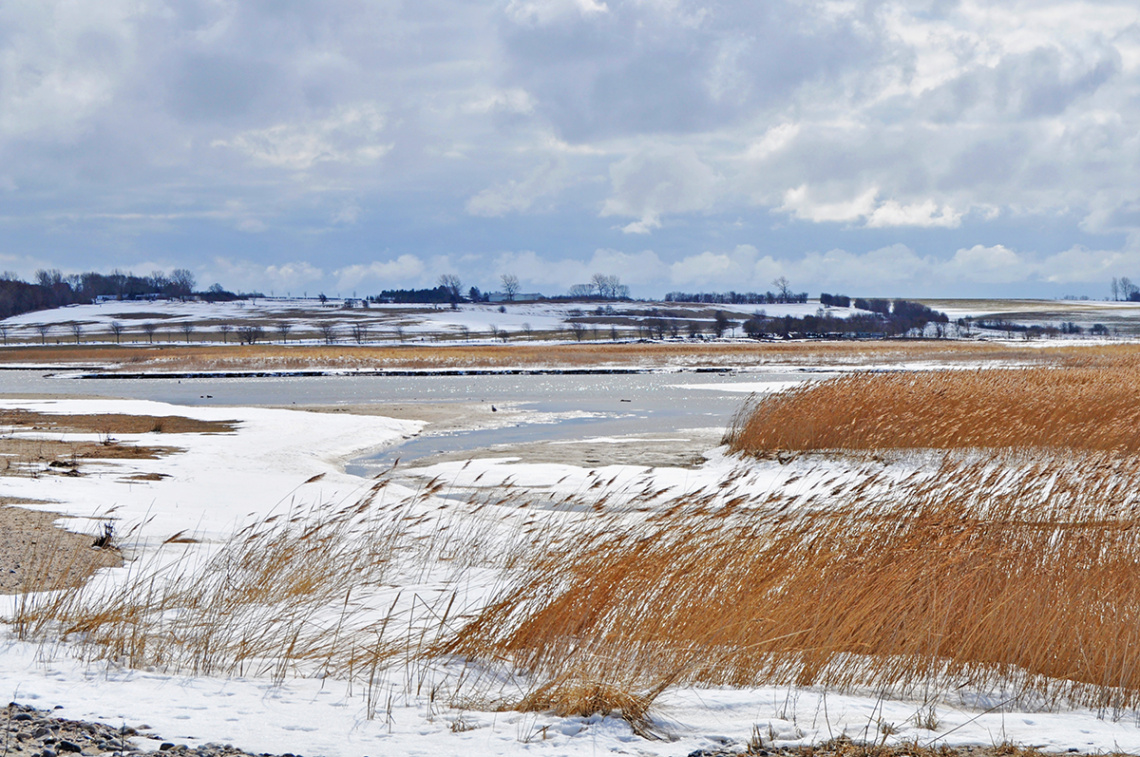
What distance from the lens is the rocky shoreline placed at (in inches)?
181

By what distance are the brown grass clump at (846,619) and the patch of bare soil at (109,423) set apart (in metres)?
21.6

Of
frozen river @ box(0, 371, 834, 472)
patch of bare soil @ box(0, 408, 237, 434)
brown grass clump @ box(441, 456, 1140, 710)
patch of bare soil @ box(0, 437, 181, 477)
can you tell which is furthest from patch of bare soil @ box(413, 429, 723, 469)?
brown grass clump @ box(441, 456, 1140, 710)

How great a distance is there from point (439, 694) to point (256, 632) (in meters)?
2.24

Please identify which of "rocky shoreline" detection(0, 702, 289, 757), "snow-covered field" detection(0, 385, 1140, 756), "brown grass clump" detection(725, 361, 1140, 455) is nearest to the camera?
"rocky shoreline" detection(0, 702, 289, 757)

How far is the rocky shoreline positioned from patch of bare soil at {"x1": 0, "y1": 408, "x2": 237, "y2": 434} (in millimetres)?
21954

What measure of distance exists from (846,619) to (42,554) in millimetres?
8723

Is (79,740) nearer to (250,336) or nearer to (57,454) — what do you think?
(57,454)

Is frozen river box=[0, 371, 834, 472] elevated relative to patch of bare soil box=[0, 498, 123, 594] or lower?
lower

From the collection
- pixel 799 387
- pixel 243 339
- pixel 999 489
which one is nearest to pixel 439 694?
pixel 999 489

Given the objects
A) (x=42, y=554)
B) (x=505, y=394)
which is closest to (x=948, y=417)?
(x=42, y=554)

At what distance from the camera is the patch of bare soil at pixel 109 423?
26.8m

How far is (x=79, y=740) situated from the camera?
4.75m

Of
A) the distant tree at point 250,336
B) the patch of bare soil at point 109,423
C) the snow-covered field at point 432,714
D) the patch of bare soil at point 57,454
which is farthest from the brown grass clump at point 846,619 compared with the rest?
the distant tree at point 250,336

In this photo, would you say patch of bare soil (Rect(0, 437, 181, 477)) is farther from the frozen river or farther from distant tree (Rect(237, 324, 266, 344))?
distant tree (Rect(237, 324, 266, 344))
